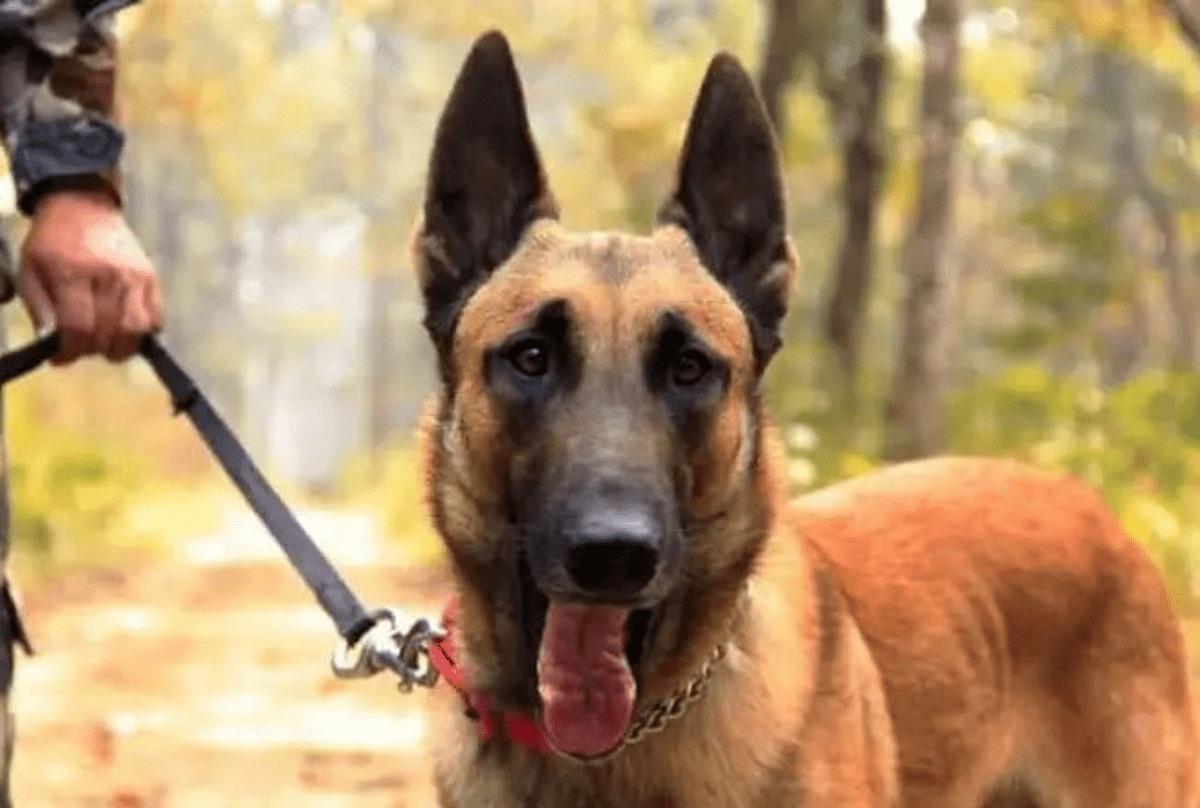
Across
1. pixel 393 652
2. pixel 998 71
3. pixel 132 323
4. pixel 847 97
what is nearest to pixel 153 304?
pixel 132 323

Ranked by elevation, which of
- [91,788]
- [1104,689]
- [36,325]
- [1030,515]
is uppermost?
[36,325]

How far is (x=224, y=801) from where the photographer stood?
650 cm

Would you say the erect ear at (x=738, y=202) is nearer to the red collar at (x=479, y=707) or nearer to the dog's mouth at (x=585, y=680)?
the dog's mouth at (x=585, y=680)

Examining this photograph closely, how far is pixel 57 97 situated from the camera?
342 centimetres

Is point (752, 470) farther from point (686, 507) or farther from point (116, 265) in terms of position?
point (116, 265)

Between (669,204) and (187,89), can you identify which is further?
(187,89)

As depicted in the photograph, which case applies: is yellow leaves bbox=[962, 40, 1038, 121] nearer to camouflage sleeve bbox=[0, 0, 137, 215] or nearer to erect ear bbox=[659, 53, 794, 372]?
erect ear bbox=[659, 53, 794, 372]

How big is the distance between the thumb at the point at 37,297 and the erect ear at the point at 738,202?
45.3 inches

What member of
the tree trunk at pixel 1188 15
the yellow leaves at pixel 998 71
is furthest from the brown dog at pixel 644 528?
the yellow leaves at pixel 998 71

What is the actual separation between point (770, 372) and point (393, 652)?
6864 millimetres

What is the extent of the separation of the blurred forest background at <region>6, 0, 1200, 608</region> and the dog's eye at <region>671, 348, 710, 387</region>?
837 mm

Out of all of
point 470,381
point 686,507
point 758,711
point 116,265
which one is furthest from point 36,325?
point 758,711

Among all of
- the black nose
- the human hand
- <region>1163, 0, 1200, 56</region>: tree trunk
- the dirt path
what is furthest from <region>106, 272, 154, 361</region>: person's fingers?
<region>1163, 0, 1200, 56</region>: tree trunk

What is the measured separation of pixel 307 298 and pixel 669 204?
3365 inches
